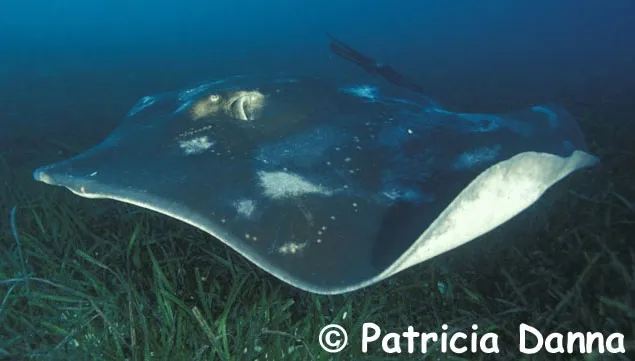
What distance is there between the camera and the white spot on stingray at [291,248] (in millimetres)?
1573

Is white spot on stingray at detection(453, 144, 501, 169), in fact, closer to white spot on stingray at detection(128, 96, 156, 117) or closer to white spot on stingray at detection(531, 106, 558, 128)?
white spot on stingray at detection(531, 106, 558, 128)

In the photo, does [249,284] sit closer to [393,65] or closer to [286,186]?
[286,186]

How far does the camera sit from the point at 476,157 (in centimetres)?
211

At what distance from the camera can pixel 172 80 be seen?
14188 millimetres

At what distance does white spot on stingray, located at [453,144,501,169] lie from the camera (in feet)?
6.72

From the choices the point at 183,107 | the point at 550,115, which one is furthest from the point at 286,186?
the point at 550,115

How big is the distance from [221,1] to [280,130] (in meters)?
104

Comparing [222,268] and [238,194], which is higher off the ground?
[238,194]

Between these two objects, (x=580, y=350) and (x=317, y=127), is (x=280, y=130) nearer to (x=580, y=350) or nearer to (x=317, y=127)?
(x=317, y=127)

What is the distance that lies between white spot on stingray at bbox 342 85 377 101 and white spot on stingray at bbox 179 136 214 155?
1228 millimetres

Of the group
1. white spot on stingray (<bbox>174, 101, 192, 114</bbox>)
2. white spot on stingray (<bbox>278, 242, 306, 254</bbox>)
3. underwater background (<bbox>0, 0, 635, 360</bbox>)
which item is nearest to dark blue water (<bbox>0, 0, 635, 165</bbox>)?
underwater background (<bbox>0, 0, 635, 360</bbox>)

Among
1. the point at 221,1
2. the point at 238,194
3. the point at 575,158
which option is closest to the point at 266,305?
the point at 238,194

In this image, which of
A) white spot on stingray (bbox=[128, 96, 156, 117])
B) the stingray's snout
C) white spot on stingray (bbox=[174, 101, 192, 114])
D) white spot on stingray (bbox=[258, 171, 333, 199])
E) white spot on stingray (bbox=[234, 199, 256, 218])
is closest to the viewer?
white spot on stingray (bbox=[234, 199, 256, 218])

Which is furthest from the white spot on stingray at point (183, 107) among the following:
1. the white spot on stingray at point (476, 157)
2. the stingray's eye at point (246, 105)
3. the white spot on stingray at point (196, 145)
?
the white spot on stingray at point (476, 157)
